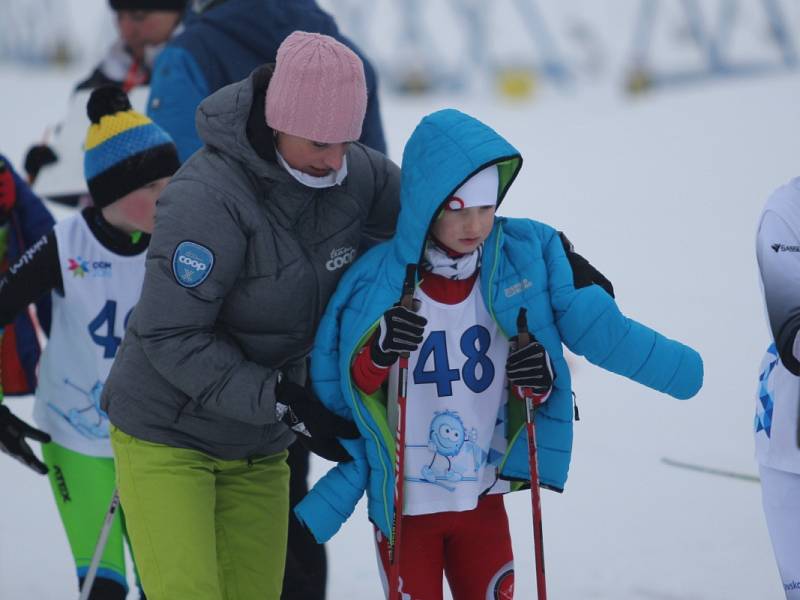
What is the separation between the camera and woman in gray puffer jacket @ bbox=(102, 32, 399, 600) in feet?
8.29

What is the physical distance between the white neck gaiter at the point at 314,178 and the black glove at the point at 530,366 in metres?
0.55

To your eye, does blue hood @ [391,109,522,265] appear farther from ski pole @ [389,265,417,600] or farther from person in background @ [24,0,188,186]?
person in background @ [24,0,188,186]

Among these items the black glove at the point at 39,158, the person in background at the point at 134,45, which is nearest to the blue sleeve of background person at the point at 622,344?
the person in background at the point at 134,45

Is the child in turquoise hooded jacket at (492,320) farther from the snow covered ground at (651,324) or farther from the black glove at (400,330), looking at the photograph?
the snow covered ground at (651,324)

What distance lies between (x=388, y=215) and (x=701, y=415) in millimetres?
3558

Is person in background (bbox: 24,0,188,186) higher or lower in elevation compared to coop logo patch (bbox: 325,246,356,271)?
higher

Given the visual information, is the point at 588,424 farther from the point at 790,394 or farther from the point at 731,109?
the point at 731,109

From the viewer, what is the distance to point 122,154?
3221 millimetres

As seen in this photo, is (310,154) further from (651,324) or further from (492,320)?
(651,324)

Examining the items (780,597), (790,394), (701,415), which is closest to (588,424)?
(701,415)

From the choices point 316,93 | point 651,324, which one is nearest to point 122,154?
point 316,93

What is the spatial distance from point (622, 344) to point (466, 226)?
0.42m

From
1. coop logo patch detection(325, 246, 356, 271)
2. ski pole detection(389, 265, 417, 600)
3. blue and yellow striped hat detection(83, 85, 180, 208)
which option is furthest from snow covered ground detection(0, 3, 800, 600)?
coop logo patch detection(325, 246, 356, 271)

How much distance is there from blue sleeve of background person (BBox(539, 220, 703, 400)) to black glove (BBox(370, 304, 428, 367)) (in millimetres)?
334
